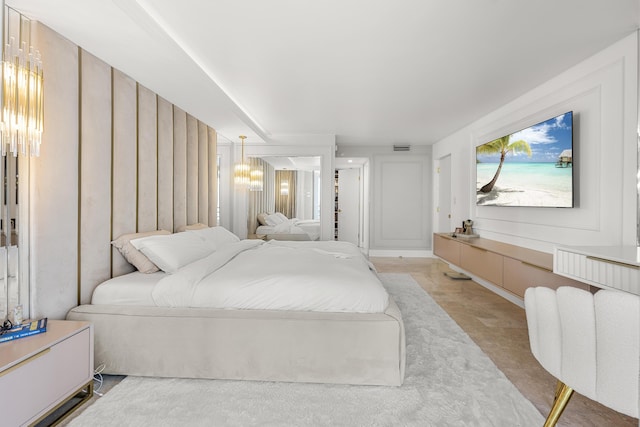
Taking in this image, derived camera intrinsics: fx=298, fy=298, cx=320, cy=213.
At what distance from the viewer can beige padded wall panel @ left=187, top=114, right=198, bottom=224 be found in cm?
360

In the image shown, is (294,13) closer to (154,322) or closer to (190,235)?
(190,235)

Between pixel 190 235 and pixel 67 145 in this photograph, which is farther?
pixel 190 235

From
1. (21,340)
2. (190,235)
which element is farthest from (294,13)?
(21,340)

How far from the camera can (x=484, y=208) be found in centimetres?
425

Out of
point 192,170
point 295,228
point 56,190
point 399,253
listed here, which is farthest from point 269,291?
point 399,253

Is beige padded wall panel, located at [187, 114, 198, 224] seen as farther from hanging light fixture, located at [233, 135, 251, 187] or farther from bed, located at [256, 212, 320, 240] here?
bed, located at [256, 212, 320, 240]

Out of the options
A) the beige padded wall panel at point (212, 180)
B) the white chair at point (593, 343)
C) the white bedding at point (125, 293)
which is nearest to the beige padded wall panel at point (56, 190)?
the white bedding at point (125, 293)

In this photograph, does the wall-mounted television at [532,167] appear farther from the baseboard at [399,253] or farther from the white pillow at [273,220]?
the white pillow at [273,220]

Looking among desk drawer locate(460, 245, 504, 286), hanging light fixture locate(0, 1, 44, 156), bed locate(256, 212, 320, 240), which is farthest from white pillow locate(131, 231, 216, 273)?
desk drawer locate(460, 245, 504, 286)

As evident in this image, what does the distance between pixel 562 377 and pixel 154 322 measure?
2130 millimetres

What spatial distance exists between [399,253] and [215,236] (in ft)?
14.7

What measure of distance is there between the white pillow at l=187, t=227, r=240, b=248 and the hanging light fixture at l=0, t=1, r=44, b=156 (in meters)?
1.54

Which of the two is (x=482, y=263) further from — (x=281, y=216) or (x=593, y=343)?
(x=281, y=216)

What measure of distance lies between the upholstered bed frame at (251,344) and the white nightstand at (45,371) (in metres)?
0.21
